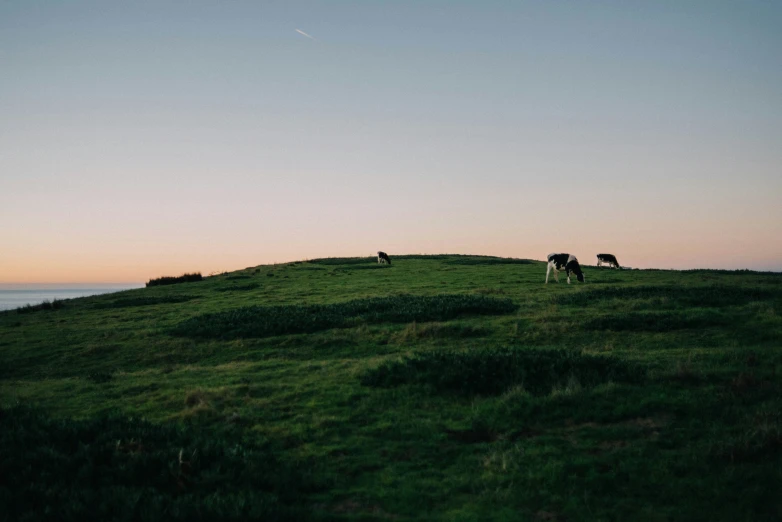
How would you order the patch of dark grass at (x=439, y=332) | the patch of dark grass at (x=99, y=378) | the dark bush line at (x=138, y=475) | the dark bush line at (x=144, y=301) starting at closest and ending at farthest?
the dark bush line at (x=138, y=475) < the patch of dark grass at (x=99, y=378) < the patch of dark grass at (x=439, y=332) < the dark bush line at (x=144, y=301)

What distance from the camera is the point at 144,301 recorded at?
37.3 meters

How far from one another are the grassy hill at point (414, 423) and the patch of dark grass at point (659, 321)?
105 millimetres

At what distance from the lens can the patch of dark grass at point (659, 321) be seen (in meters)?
19.1

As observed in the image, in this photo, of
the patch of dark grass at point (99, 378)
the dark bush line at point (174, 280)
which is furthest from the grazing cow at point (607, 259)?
the patch of dark grass at point (99, 378)

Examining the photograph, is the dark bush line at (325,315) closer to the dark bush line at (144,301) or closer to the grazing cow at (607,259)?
the dark bush line at (144,301)

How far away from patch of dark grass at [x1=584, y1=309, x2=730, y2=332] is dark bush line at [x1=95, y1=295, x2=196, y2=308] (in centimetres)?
2850

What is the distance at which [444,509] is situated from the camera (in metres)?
7.10

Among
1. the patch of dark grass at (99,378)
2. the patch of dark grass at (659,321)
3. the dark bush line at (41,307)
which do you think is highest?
the patch of dark grass at (659,321)

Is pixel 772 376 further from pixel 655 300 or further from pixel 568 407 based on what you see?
pixel 655 300

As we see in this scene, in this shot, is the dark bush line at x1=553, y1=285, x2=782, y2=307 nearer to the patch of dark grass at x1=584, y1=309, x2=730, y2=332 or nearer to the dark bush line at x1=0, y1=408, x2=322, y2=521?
the patch of dark grass at x1=584, y1=309, x2=730, y2=332

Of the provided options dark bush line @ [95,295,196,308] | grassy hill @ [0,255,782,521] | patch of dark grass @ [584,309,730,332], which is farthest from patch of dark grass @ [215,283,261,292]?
patch of dark grass @ [584,309,730,332]

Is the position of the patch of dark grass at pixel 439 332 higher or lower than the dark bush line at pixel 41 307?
higher

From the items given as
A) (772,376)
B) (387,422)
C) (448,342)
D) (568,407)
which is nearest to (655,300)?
(448,342)

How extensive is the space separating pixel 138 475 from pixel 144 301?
107ft
